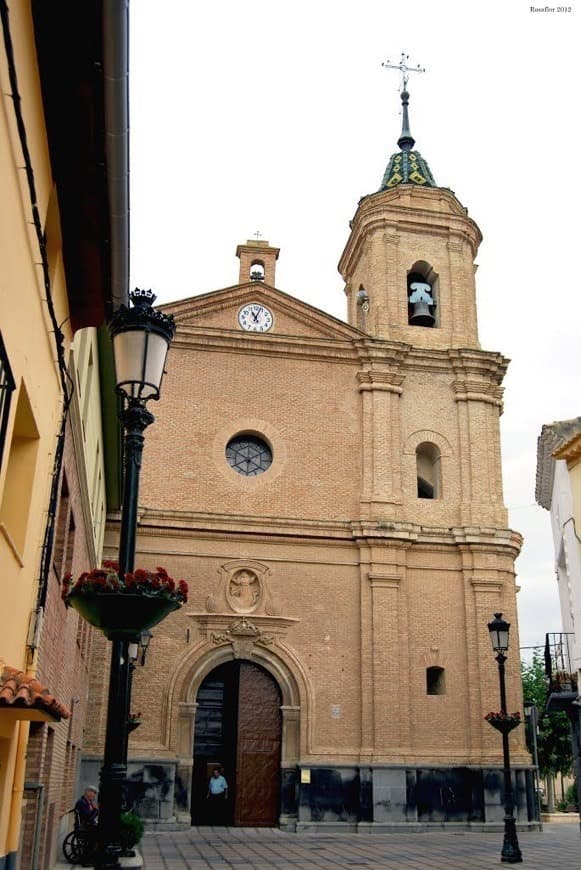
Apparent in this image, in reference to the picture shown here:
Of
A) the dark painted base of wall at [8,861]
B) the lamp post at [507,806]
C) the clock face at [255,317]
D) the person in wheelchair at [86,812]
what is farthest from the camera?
the clock face at [255,317]

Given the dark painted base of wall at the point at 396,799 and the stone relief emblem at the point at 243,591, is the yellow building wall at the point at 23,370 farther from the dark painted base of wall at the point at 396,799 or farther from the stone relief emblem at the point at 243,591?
the dark painted base of wall at the point at 396,799

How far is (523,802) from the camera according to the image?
21594 millimetres

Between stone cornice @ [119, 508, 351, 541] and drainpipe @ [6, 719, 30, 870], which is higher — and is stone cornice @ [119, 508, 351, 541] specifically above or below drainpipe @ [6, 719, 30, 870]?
above

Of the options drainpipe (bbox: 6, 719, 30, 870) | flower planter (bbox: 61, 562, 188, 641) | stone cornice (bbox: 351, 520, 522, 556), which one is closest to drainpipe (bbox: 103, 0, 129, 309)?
flower planter (bbox: 61, 562, 188, 641)

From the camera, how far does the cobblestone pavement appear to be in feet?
49.4

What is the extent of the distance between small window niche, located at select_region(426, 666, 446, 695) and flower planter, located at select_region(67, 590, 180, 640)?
18.2 meters

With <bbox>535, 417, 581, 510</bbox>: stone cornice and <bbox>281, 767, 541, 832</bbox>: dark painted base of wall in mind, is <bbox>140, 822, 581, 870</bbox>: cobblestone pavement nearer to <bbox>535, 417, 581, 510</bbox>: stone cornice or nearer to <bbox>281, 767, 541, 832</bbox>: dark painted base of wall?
<bbox>281, 767, 541, 832</bbox>: dark painted base of wall

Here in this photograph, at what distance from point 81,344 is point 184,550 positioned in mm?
11693

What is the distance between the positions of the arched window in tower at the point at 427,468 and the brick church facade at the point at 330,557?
80 mm

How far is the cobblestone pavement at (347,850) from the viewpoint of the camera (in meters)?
15.1

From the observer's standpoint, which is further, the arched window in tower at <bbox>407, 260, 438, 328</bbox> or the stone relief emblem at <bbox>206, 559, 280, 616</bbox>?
the arched window in tower at <bbox>407, 260, 438, 328</bbox>

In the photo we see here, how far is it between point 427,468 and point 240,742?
9.21m

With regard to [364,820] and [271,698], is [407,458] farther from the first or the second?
[364,820]

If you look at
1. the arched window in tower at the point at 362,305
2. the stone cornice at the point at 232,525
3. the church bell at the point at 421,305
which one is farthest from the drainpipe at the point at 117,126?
the arched window in tower at the point at 362,305
